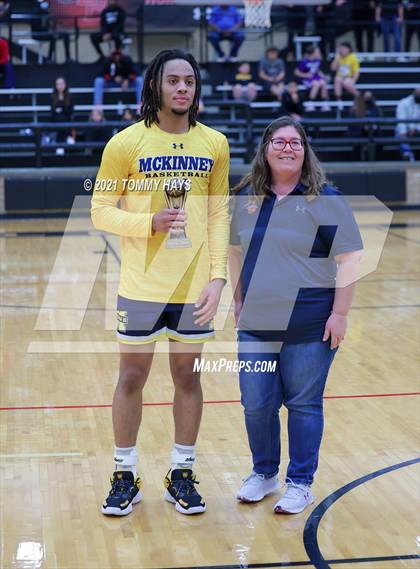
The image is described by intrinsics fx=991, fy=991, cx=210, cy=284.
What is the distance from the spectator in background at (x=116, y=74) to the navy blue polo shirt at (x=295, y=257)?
13.4 metres

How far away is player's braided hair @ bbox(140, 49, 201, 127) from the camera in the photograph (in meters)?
3.83

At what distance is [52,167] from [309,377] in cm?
1245

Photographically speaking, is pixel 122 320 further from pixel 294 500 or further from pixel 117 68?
pixel 117 68

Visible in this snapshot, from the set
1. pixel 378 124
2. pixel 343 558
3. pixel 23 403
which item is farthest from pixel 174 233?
pixel 378 124

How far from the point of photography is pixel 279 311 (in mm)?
3900

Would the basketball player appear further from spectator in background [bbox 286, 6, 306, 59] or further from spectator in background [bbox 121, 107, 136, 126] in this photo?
spectator in background [bbox 286, 6, 306, 59]

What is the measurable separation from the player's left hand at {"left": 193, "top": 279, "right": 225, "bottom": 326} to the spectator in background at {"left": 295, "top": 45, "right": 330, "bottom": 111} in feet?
45.5

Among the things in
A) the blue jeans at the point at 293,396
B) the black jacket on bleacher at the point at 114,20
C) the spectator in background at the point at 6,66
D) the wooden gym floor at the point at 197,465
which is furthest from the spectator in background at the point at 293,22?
the blue jeans at the point at 293,396

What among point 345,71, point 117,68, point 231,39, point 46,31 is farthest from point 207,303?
point 46,31

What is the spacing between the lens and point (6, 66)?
17188 mm

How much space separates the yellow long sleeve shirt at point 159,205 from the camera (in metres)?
3.81

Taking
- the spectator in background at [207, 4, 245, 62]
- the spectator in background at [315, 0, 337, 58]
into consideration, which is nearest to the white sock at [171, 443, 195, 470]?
the spectator in background at [207, 4, 245, 62]

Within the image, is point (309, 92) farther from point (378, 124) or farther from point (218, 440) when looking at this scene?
point (218, 440)

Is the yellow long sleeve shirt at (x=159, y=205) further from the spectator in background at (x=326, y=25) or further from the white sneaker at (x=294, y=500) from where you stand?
the spectator in background at (x=326, y=25)
